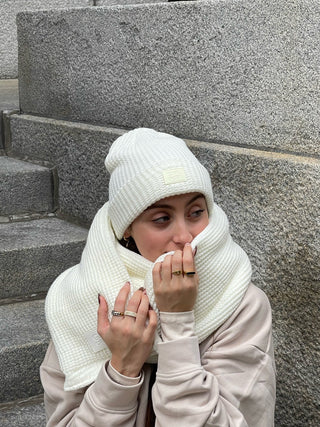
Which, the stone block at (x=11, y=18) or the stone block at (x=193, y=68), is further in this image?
the stone block at (x=11, y=18)

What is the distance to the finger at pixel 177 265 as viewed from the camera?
6.46ft

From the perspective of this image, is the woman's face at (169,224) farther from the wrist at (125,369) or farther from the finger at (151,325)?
the wrist at (125,369)

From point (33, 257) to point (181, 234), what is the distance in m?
2.13

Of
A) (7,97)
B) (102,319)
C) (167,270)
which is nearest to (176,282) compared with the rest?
(167,270)

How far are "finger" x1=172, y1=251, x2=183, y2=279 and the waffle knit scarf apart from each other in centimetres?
9

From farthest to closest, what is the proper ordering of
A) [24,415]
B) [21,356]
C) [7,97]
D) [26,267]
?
[7,97]
[26,267]
[21,356]
[24,415]

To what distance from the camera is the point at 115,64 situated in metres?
4.04

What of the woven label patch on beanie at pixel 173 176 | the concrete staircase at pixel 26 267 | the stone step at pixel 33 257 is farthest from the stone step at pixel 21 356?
the woven label patch on beanie at pixel 173 176

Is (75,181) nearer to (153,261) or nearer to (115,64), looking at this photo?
(115,64)

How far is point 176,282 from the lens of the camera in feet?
6.47

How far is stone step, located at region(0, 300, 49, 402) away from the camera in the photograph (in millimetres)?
3457

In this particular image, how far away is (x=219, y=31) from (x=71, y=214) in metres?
1.78

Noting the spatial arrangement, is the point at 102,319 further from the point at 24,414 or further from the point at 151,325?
the point at 24,414

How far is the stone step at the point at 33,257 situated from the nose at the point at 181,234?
207 centimetres
